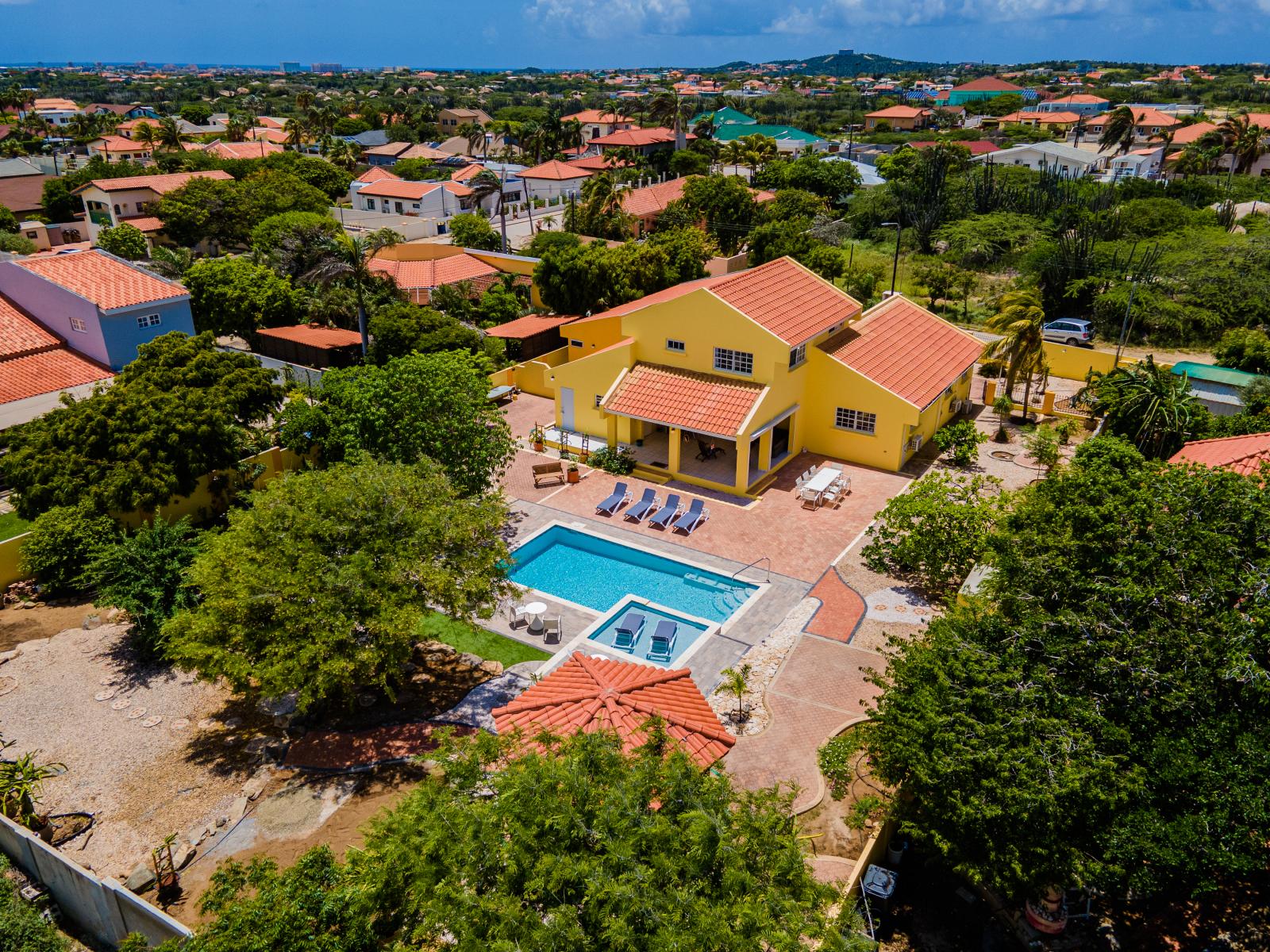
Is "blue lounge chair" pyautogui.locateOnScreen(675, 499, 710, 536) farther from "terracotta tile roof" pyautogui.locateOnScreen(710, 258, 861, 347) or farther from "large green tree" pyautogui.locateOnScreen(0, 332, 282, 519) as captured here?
"large green tree" pyautogui.locateOnScreen(0, 332, 282, 519)

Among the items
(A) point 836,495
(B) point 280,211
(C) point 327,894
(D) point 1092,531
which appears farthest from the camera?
(B) point 280,211

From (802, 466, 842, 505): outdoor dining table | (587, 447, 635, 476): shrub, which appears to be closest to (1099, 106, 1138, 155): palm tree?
(802, 466, 842, 505): outdoor dining table

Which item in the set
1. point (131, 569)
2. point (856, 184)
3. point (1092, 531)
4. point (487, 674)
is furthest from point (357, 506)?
point (856, 184)

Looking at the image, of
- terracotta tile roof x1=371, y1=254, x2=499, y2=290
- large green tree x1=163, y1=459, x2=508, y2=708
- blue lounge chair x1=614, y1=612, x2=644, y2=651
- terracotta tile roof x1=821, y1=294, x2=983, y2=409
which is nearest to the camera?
large green tree x1=163, y1=459, x2=508, y2=708

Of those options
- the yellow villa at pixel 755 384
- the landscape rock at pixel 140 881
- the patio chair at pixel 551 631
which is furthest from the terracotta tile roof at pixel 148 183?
the landscape rock at pixel 140 881

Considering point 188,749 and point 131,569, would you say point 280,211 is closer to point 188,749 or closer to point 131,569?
point 131,569

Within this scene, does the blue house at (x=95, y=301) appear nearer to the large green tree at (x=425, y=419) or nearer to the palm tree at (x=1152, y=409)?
the large green tree at (x=425, y=419)
